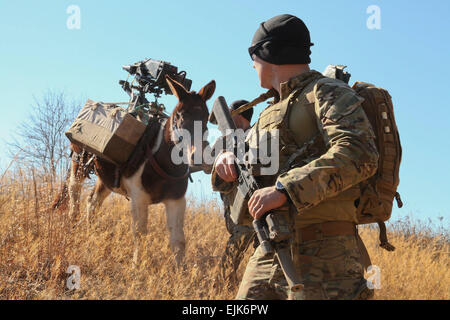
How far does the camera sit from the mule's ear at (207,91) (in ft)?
21.0

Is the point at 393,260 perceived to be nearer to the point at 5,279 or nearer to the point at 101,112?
the point at 101,112

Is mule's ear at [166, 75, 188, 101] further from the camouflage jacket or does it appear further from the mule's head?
the camouflage jacket

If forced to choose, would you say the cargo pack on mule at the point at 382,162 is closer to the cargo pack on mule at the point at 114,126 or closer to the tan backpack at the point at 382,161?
the tan backpack at the point at 382,161

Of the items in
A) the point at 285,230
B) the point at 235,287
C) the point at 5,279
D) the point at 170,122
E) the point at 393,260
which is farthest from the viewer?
the point at 393,260

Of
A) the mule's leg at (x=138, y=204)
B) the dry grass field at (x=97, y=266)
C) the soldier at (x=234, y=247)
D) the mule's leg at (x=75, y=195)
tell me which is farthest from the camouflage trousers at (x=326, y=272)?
the mule's leg at (x=75, y=195)

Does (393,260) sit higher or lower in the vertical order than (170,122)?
lower

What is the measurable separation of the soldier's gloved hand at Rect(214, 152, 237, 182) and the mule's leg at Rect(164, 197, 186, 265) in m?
3.37

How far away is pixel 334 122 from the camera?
7.40 feet

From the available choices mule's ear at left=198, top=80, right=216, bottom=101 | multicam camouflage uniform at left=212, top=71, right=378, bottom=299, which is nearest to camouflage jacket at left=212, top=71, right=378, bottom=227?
multicam camouflage uniform at left=212, top=71, right=378, bottom=299

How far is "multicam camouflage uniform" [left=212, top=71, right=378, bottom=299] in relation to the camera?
85.6 inches
